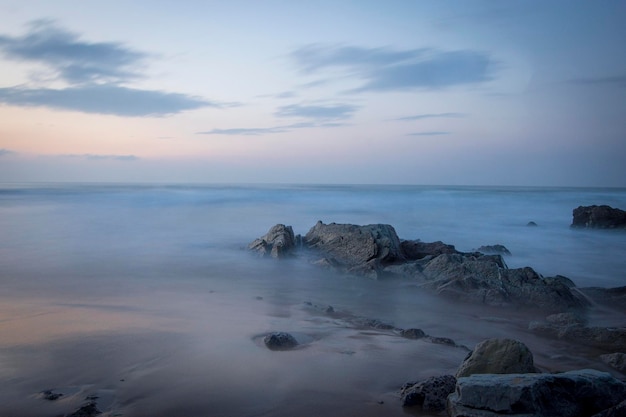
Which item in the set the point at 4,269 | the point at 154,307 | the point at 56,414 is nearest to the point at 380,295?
the point at 154,307

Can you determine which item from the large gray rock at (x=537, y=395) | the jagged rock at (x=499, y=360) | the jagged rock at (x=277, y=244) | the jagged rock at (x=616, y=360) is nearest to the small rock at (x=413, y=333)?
the jagged rock at (x=499, y=360)

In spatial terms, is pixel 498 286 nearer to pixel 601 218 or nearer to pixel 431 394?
pixel 431 394

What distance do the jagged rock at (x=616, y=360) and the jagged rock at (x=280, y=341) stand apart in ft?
10.3

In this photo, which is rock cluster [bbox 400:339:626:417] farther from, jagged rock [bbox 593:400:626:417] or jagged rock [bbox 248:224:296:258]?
jagged rock [bbox 248:224:296:258]

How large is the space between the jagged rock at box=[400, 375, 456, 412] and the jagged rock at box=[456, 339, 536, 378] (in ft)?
0.65

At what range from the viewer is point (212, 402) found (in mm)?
3627

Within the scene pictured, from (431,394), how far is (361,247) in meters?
6.15

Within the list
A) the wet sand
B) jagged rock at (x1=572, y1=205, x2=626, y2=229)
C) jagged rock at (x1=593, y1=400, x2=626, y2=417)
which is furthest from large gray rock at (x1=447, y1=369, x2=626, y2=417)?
jagged rock at (x1=572, y1=205, x2=626, y2=229)

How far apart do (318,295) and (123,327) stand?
3125 mm

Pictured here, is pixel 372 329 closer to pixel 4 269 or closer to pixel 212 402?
pixel 212 402

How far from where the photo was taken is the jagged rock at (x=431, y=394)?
3.47 meters

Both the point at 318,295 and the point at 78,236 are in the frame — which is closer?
the point at 318,295

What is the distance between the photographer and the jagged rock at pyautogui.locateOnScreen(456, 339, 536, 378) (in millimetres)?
3607

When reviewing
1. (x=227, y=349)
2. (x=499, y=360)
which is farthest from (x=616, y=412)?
(x=227, y=349)
